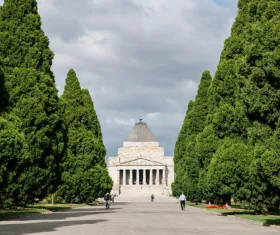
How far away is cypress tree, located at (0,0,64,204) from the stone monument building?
271 feet

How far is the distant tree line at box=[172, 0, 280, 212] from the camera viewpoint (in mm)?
19828

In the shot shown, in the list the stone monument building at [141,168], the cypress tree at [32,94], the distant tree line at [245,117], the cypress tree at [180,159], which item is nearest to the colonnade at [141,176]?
the stone monument building at [141,168]

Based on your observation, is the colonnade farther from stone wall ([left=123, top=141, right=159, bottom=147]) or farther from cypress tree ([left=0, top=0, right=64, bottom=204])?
cypress tree ([left=0, top=0, right=64, bottom=204])

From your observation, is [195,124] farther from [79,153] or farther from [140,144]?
[140,144]

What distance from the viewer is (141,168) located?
128500 mm

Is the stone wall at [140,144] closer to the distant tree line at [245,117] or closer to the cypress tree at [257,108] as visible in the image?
the distant tree line at [245,117]

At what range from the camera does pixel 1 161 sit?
21.3m

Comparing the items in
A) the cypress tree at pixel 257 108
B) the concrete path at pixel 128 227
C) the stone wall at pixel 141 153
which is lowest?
the concrete path at pixel 128 227

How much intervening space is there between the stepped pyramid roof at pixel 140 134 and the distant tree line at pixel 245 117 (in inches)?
3859

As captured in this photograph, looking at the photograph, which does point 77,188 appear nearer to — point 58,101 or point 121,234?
point 58,101

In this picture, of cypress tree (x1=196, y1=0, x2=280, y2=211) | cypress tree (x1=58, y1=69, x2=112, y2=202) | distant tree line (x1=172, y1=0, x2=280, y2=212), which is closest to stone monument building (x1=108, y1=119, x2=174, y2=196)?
cypress tree (x1=58, y1=69, x2=112, y2=202)

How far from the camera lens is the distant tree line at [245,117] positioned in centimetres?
1983

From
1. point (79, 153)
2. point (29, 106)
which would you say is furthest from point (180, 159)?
point (29, 106)

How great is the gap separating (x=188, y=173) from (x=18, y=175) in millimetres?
26206
